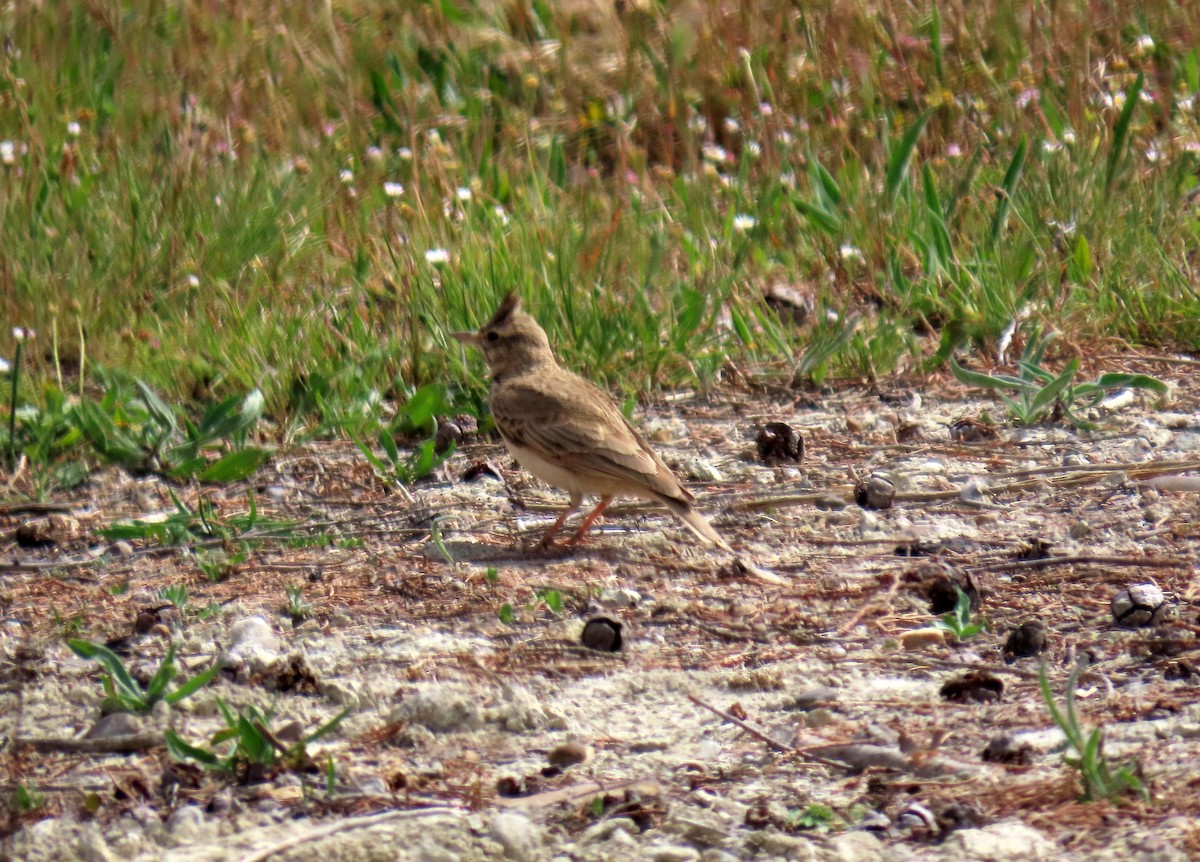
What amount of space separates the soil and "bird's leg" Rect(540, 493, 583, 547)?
2.1 inches

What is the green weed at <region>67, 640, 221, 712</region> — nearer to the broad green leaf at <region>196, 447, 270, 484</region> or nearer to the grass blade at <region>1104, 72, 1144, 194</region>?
the broad green leaf at <region>196, 447, 270, 484</region>

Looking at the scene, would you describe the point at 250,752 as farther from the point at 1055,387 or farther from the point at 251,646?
the point at 1055,387

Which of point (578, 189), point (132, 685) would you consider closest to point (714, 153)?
point (578, 189)

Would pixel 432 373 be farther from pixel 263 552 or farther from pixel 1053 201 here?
pixel 1053 201

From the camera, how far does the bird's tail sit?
450cm

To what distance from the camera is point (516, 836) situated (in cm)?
288

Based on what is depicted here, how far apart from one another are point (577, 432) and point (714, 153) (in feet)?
12.8

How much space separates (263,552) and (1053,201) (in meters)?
3.93

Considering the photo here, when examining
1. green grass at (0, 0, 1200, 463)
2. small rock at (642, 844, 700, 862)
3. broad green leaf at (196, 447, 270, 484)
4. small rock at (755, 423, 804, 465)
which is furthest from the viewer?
green grass at (0, 0, 1200, 463)

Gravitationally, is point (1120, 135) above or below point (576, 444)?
above

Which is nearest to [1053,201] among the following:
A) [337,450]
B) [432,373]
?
[432,373]

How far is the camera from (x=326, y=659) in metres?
3.82

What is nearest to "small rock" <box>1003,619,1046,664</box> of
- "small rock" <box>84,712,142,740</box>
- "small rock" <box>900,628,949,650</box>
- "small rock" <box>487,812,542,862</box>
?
"small rock" <box>900,628,949,650</box>

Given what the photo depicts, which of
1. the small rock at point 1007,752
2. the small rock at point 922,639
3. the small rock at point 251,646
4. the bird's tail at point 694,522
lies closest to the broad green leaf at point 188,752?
the small rock at point 251,646
